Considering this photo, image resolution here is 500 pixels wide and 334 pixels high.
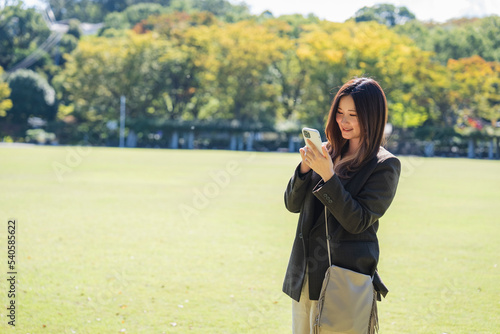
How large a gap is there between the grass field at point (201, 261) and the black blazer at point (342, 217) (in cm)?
269

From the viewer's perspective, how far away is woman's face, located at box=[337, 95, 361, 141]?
271cm

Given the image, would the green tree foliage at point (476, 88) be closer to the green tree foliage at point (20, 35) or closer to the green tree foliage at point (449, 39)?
the green tree foliage at point (449, 39)

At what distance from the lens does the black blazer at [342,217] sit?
8.52ft

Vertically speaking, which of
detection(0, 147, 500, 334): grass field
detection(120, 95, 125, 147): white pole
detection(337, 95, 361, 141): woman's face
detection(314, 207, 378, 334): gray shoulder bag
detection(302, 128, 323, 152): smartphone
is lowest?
detection(120, 95, 125, 147): white pole

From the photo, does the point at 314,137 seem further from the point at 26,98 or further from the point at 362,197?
the point at 26,98

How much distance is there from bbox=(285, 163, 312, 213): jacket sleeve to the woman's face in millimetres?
258

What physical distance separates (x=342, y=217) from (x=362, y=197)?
6.7 inches

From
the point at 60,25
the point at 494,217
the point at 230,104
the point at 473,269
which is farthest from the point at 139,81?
the point at 473,269

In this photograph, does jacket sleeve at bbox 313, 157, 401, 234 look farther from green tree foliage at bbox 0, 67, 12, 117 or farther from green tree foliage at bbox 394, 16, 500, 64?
green tree foliage at bbox 0, 67, 12, 117

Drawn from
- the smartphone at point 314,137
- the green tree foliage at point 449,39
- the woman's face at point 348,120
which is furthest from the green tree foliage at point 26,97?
the smartphone at point 314,137

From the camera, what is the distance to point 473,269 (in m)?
7.86

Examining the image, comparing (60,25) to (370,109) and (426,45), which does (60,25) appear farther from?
(370,109)

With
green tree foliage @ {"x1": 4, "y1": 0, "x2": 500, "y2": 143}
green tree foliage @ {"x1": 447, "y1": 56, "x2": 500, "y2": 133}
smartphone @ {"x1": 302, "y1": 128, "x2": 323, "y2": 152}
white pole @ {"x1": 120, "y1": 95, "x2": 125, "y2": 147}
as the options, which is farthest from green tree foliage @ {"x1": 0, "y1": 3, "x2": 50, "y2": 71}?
smartphone @ {"x1": 302, "y1": 128, "x2": 323, "y2": 152}

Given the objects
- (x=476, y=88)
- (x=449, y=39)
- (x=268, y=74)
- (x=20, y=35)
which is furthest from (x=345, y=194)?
(x=20, y=35)
